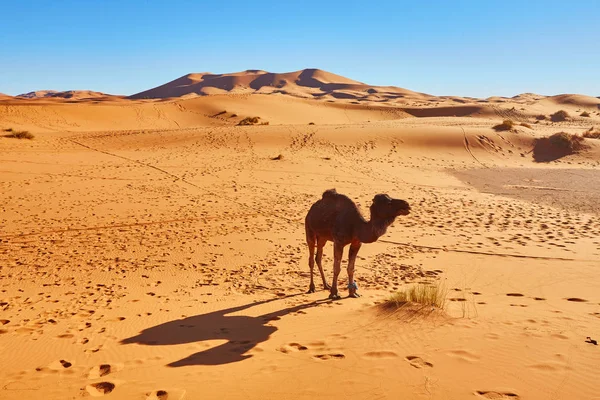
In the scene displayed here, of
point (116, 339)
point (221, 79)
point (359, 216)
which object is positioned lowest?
point (116, 339)

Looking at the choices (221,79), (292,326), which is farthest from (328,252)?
(221,79)

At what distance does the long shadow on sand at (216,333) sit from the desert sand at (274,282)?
34mm

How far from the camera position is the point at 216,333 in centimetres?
614

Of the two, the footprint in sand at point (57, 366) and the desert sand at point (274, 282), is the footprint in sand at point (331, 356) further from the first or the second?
the footprint in sand at point (57, 366)

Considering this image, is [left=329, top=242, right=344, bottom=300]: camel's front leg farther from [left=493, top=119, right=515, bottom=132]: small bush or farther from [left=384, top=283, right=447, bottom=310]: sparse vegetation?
[left=493, top=119, right=515, bottom=132]: small bush

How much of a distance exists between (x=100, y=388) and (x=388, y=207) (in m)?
4.33

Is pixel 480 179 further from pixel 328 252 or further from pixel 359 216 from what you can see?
Answer: pixel 359 216

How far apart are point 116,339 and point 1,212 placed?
30.3ft

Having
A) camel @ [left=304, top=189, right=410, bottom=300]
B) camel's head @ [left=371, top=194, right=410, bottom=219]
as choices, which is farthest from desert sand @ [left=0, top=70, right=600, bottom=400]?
camel's head @ [left=371, top=194, right=410, bottom=219]

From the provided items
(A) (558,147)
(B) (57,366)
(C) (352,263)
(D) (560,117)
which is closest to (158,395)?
(B) (57,366)

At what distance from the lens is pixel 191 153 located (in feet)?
81.4

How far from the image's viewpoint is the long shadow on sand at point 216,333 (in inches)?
212

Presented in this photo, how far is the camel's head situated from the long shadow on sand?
6.43ft

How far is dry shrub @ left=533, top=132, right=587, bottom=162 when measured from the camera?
89.1 ft
